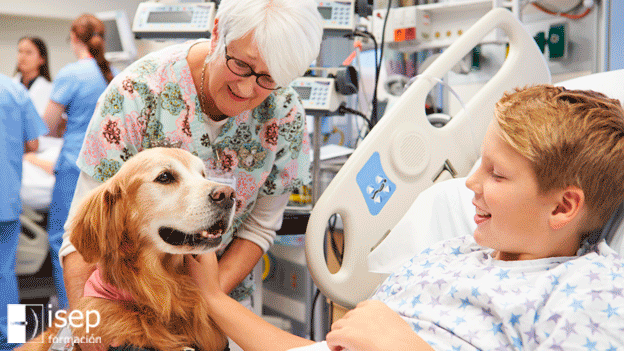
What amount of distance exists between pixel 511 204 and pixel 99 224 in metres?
0.75

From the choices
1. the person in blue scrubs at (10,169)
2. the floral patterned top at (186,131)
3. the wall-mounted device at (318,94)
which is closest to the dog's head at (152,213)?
the floral patterned top at (186,131)

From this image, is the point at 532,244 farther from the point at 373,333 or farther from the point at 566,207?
the point at 373,333

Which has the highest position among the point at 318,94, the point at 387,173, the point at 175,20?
the point at 175,20

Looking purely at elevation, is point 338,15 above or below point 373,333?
above

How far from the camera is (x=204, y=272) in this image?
1058 millimetres

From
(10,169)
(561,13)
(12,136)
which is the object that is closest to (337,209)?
(10,169)

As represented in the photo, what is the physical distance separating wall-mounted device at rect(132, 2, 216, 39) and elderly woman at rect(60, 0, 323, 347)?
890 millimetres

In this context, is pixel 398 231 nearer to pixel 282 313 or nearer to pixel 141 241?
pixel 141 241

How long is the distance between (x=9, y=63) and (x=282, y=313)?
5.26m

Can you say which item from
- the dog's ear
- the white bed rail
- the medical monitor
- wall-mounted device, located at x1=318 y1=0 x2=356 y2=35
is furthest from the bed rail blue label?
the medical monitor

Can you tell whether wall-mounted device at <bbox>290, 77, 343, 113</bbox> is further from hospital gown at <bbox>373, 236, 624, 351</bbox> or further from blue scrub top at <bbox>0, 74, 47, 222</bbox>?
blue scrub top at <bbox>0, 74, 47, 222</bbox>

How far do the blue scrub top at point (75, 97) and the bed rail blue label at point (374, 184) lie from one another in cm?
123

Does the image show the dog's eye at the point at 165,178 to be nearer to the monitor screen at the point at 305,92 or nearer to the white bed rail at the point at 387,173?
the white bed rail at the point at 387,173

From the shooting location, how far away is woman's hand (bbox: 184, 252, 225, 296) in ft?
3.42
